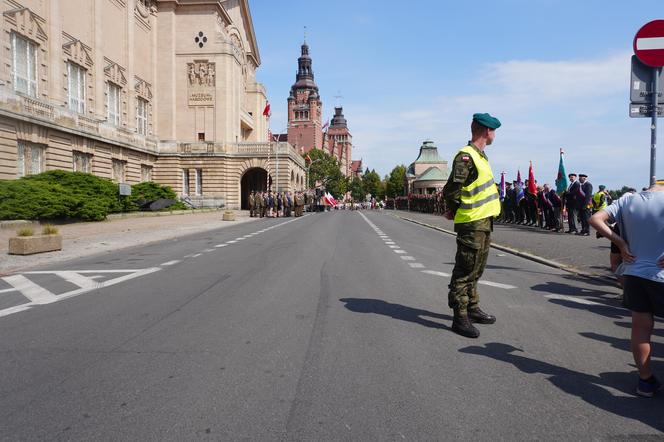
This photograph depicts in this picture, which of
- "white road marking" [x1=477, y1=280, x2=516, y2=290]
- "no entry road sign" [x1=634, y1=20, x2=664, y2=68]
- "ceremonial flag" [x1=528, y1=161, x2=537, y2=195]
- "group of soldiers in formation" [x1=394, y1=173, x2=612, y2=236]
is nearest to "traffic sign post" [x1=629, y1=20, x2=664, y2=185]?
"no entry road sign" [x1=634, y1=20, x2=664, y2=68]

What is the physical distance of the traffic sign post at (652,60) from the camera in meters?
7.35

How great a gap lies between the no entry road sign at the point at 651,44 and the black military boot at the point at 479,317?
4.35 m

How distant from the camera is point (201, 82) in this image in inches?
2338

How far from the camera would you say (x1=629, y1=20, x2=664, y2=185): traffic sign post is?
7352 millimetres

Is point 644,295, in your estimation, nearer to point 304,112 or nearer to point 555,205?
point 555,205

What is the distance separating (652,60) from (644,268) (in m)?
4.96

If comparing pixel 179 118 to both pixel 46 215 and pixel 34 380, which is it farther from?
pixel 34 380

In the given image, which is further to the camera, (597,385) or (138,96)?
(138,96)

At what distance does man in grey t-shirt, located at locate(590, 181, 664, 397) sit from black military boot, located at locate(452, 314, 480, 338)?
1.66 m

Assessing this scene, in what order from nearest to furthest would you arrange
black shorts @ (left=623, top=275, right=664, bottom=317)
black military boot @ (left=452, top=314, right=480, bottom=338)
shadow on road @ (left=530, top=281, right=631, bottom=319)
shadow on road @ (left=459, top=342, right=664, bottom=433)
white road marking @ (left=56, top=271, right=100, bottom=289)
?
shadow on road @ (left=459, top=342, right=664, bottom=433)
black shorts @ (left=623, top=275, right=664, bottom=317)
black military boot @ (left=452, top=314, right=480, bottom=338)
shadow on road @ (left=530, top=281, right=631, bottom=319)
white road marking @ (left=56, top=271, right=100, bottom=289)

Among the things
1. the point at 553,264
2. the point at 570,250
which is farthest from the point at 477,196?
the point at 570,250

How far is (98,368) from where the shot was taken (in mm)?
4410

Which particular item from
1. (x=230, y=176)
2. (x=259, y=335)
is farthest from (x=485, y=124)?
(x=230, y=176)

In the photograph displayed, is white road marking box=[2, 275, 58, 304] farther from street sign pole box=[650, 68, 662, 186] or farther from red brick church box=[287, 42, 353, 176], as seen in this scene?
red brick church box=[287, 42, 353, 176]
